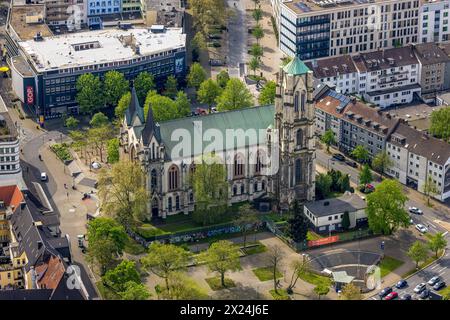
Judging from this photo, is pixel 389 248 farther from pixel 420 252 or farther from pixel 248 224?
pixel 248 224

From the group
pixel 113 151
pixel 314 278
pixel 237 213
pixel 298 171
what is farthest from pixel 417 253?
pixel 113 151

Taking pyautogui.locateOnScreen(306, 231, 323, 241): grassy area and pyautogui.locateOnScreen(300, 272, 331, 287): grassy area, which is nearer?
pyautogui.locateOnScreen(300, 272, 331, 287): grassy area

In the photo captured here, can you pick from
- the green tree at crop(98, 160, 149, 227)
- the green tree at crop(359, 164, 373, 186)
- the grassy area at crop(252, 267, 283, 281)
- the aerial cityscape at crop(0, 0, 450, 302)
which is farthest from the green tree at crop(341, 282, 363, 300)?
the green tree at crop(98, 160, 149, 227)

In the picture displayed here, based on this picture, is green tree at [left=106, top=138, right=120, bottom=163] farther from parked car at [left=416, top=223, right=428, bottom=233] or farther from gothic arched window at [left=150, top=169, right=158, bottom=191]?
parked car at [left=416, top=223, right=428, bottom=233]

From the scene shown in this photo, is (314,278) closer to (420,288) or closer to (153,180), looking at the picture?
(420,288)
